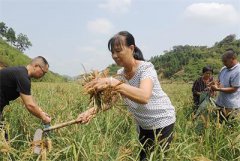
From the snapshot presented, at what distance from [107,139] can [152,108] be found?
433 millimetres

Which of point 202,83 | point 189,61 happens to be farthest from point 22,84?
point 189,61

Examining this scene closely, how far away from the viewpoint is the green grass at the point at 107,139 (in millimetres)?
2207

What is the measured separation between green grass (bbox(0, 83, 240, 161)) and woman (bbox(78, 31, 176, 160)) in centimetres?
12

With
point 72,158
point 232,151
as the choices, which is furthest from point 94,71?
point 232,151

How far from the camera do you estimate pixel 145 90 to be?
2.08 m

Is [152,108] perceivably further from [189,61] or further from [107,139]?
[189,61]


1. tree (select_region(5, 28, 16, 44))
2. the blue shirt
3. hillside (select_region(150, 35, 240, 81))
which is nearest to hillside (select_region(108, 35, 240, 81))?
hillside (select_region(150, 35, 240, 81))

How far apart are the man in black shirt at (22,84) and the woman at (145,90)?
1.34 metres

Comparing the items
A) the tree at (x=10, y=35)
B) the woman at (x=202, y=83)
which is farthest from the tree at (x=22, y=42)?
the woman at (x=202, y=83)

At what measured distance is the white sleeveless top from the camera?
2.39 metres

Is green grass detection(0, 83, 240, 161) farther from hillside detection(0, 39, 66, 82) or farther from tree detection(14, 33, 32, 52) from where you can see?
tree detection(14, 33, 32, 52)

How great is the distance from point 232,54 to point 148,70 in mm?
2560

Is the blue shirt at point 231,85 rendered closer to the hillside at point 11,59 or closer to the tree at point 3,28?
the hillside at point 11,59

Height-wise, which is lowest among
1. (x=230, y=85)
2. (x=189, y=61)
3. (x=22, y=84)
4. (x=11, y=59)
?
(x=230, y=85)
